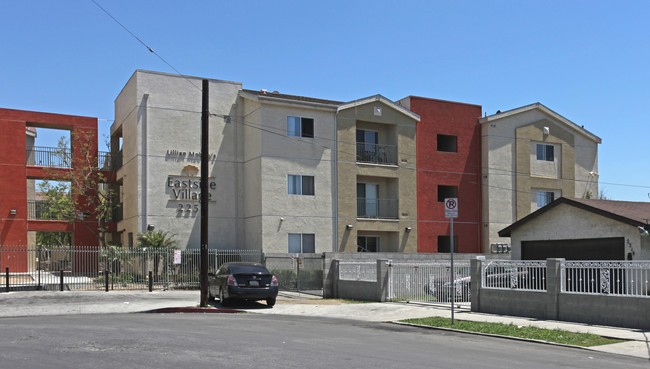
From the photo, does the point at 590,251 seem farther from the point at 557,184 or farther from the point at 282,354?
the point at 557,184

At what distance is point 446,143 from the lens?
132ft

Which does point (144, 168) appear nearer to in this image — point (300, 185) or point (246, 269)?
point (300, 185)

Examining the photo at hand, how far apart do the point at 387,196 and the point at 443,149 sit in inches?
205

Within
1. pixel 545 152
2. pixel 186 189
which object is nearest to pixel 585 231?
pixel 545 152

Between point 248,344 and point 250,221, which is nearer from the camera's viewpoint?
point 248,344

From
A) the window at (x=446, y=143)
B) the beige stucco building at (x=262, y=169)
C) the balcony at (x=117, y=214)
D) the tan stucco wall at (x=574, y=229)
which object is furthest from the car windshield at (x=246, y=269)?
the window at (x=446, y=143)

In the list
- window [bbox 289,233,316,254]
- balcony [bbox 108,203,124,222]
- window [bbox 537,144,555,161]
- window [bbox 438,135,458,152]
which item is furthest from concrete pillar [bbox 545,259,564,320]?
balcony [bbox 108,203,124,222]

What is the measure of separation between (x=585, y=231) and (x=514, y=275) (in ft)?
20.8

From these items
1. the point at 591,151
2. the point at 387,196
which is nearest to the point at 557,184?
the point at 591,151

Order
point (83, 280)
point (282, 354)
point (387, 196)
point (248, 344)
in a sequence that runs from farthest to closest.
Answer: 1. point (387, 196)
2. point (83, 280)
3. point (248, 344)
4. point (282, 354)

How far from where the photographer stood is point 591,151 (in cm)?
4294

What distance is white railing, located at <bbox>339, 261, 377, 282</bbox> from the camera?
2419 centimetres

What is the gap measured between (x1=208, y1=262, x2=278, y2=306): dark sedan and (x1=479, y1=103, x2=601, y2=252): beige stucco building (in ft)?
66.4

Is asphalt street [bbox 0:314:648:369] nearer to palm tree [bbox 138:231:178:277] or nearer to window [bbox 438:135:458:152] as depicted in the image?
palm tree [bbox 138:231:178:277]
